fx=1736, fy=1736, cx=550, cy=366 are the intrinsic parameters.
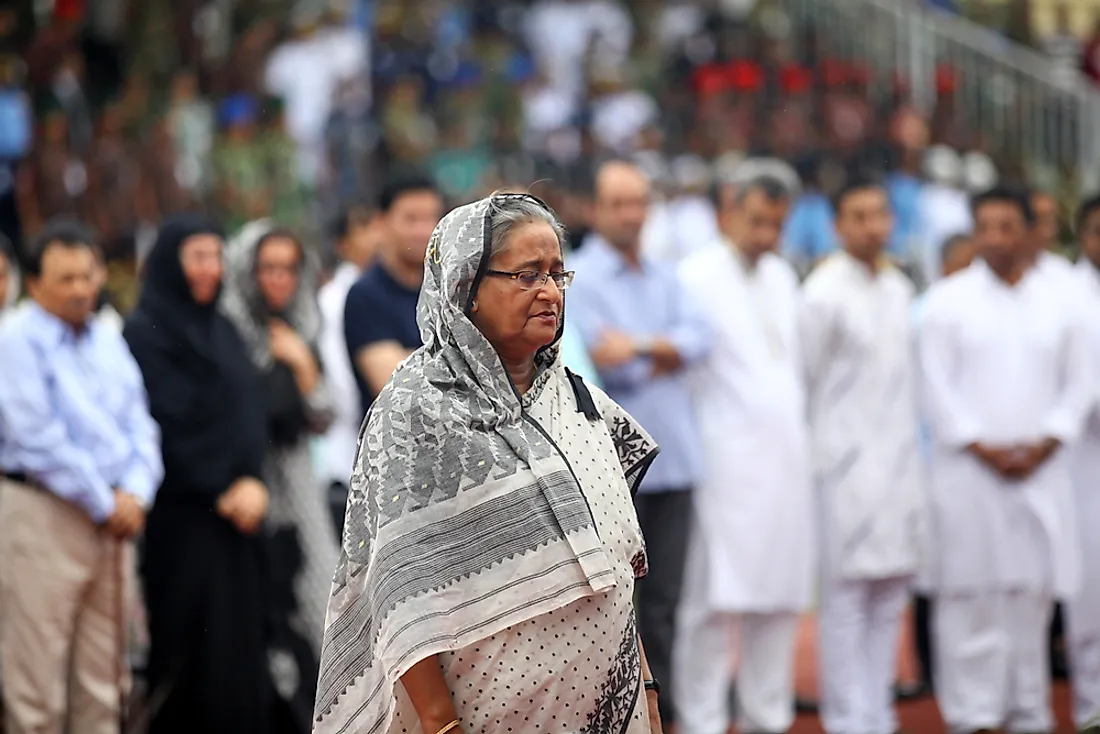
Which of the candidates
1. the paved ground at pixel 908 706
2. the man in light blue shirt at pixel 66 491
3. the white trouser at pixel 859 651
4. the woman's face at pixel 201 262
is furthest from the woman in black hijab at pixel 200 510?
the paved ground at pixel 908 706

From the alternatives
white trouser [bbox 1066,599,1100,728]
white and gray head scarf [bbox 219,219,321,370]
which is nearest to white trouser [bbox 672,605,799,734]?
white trouser [bbox 1066,599,1100,728]

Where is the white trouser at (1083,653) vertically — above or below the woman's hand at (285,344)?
below

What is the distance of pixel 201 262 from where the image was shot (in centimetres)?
616

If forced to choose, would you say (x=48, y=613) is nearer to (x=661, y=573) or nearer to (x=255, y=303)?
(x=255, y=303)

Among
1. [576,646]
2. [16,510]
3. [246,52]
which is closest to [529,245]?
[576,646]

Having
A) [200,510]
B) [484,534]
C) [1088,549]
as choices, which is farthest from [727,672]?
[484,534]

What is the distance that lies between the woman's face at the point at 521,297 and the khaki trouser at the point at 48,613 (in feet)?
9.79

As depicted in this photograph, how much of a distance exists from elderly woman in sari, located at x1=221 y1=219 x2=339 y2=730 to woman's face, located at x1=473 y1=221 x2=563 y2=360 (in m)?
3.32

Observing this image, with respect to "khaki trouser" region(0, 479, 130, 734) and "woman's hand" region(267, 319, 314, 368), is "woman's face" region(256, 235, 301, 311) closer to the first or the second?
"woman's hand" region(267, 319, 314, 368)

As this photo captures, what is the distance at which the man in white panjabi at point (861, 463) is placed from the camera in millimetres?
6633

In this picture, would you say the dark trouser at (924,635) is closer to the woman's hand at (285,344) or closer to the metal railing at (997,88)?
the woman's hand at (285,344)

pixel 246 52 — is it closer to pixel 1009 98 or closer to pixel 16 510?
pixel 1009 98

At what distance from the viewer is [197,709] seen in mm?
6184

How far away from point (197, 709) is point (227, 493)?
77cm
